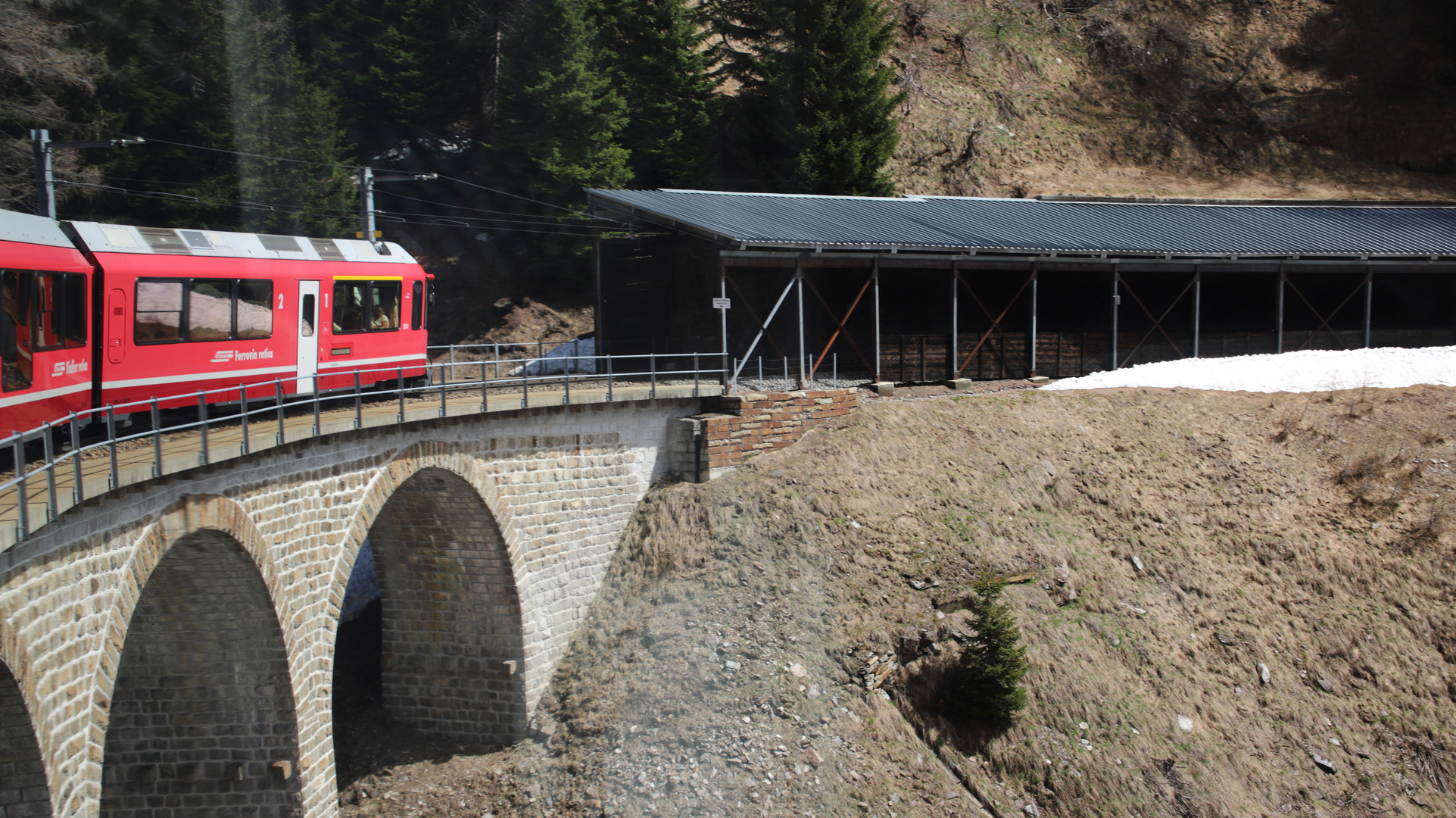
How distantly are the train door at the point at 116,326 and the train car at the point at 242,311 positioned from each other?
10mm

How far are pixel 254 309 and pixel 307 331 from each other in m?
1.16

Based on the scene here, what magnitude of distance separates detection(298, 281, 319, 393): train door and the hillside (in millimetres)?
→ 28390

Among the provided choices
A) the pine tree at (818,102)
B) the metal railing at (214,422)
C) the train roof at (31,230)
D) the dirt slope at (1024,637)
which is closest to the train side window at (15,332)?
the train roof at (31,230)

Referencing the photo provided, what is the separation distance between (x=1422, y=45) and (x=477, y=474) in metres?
52.2

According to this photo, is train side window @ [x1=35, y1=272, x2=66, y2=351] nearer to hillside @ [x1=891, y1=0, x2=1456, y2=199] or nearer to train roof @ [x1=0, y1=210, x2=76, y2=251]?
train roof @ [x1=0, y1=210, x2=76, y2=251]

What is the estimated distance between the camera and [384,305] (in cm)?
1847

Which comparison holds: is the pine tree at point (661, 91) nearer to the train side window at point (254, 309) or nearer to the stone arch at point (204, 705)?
the train side window at point (254, 309)

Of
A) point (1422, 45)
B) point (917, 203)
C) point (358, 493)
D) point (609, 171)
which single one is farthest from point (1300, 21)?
point (358, 493)

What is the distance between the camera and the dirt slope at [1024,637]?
15.1 m

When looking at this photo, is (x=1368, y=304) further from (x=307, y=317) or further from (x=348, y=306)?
(x=307, y=317)

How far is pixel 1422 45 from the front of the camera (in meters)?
48.1

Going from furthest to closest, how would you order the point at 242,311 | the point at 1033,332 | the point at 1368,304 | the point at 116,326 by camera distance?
the point at 1368,304 → the point at 1033,332 → the point at 242,311 → the point at 116,326

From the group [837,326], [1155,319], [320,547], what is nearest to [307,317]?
[320,547]

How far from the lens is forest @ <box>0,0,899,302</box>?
97.1ft
